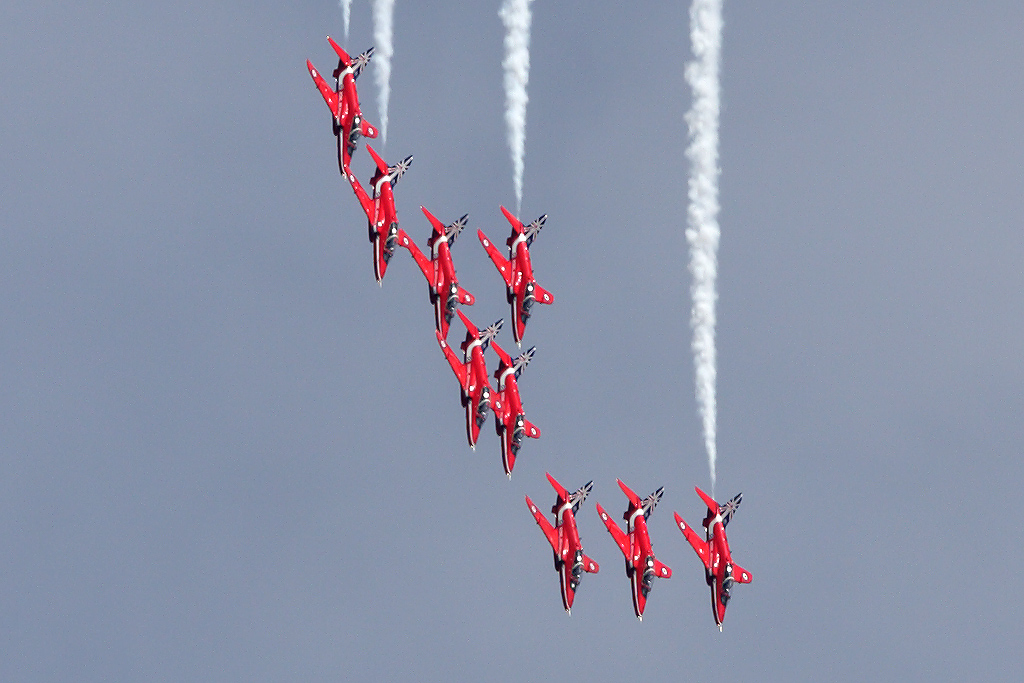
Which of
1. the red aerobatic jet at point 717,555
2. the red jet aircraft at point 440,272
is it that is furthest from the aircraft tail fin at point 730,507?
the red jet aircraft at point 440,272

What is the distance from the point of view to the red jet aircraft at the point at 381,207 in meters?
114

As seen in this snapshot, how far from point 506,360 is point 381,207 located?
30.7 ft

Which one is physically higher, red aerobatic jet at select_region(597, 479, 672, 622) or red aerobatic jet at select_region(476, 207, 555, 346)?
red aerobatic jet at select_region(476, 207, 555, 346)

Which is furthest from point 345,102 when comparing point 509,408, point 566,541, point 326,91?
point 566,541

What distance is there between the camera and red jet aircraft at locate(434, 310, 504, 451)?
115688mm

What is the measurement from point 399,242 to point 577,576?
17.7 metres

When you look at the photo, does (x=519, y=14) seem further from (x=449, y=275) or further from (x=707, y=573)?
(x=707, y=573)

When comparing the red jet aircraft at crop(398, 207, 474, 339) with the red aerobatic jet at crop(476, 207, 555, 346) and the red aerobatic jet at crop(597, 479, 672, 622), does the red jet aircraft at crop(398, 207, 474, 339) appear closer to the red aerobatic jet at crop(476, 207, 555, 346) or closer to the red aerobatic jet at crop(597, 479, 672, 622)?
the red aerobatic jet at crop(476, 207, 555, 346)

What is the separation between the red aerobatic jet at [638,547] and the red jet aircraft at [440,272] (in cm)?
1115

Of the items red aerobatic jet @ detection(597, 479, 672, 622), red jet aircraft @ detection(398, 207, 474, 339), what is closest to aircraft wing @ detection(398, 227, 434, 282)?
red jet aircraft @ detection(398, 207, 474, 339)

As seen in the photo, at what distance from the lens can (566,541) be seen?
116 metres

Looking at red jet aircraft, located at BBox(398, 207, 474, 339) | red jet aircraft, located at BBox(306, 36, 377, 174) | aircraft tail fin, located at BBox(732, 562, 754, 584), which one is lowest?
aircraft tail fin, located at BBox(732, 562, 754, 584)

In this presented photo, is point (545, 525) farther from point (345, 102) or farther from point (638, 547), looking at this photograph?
point (345, 102)

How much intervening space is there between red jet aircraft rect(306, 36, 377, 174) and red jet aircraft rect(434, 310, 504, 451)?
9.61m
